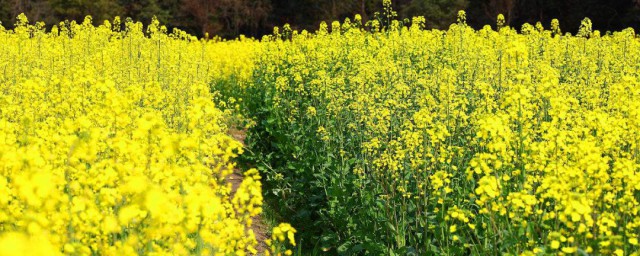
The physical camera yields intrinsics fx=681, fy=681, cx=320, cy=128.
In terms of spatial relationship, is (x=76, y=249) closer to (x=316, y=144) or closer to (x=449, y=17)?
(x=316, y=144)

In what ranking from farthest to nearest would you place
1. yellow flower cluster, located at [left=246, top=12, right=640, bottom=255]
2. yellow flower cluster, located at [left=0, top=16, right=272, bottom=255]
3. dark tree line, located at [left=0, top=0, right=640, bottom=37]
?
dark tree line, located at [left=0, top=0, right=640, bottom=37]
yellow flower cluster, located at [left=246, top=12, right=640, bottom=255]
yellow flower cluster, located at [left=0, top=16, right=272, bottom=255]

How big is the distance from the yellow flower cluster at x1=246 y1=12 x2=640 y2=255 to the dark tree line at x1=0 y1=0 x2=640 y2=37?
62.2 ft

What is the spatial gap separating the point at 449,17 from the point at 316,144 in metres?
26.9

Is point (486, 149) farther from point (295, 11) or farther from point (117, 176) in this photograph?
point (295, 11)

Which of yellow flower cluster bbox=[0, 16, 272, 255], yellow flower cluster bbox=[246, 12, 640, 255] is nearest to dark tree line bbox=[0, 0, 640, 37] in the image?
yellow flower cluster bbox=[246, 12, 640, 255]

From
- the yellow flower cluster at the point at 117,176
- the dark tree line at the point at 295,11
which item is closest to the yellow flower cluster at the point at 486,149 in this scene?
the yellow flower cluster at the point at 117,176

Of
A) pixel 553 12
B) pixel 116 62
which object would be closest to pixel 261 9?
pixel 553 12

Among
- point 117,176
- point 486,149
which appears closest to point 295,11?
point 486,149

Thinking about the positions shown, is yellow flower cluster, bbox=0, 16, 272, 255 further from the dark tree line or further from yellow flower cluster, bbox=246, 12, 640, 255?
the dark tree line

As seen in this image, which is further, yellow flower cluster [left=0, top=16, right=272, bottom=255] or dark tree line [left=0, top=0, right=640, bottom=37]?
dark tree line [left=0, top=0, right=640, bottom=37]

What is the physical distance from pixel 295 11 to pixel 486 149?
35.7 metres

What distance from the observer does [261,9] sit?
39.8 metres

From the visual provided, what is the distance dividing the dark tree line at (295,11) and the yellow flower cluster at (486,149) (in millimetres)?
18971

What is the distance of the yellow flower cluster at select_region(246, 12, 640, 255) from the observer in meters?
3.79
